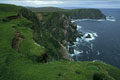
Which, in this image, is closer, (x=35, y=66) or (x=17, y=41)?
(x=35, y=66)

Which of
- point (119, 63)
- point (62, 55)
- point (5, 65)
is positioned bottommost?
point (119, 63)

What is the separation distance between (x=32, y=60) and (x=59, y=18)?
98.9 m

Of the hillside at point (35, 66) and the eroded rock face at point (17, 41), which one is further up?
the eroded rock face at point (17, 41)

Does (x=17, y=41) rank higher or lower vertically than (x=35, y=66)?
higher

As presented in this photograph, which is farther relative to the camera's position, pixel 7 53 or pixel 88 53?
pixel 88 53

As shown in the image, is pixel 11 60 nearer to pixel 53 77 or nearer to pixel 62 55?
pixel 53 77

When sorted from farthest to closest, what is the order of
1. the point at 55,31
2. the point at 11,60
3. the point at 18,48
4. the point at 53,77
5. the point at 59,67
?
the point at 55,31, the point at 18,48, the point at 11,60, the point at 59,67, the point at 53,77

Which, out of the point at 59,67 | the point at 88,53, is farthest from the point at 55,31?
the point at 59,67

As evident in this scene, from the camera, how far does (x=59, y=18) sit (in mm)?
115875

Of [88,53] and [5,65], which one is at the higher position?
[5,65]

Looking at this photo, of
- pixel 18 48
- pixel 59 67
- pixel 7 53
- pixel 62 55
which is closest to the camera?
pixel 59 67

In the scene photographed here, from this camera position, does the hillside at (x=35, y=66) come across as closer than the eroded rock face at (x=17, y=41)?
Yes

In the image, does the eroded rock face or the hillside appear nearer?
the hillside

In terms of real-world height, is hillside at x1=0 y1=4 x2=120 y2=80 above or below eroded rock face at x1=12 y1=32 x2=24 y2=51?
below
